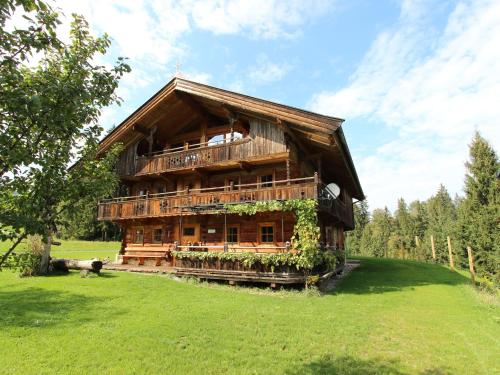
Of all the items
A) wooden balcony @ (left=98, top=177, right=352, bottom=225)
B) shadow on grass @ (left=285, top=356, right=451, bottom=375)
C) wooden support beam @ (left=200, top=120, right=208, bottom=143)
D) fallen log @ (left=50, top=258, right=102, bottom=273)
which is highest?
wooden support beam @ (left=200, top=120, right=208, bottom=143)

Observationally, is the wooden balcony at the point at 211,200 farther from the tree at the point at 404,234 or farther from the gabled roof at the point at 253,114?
the tree at the point at 404,234

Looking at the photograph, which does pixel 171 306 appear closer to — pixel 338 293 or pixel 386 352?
pixel 386 352

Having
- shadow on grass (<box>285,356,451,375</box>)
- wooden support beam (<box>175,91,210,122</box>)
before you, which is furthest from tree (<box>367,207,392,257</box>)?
shadow on grass (<box>285,356,451,375</box>)

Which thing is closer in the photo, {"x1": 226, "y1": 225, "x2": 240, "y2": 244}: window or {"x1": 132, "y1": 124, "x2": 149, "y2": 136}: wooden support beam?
{"x1": 226, "y1": 225, "x2": 240, "y2": 244}: window

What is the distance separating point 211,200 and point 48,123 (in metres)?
14.8

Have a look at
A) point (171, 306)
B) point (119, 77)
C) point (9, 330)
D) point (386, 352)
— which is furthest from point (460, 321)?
point (9, 330)

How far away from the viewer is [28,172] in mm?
3426

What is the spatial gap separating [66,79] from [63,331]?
6.48 meters

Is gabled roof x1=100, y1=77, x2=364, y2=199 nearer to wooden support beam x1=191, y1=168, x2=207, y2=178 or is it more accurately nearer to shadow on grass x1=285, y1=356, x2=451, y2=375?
wooden support beam x1=191, y1=168, x2=207, y2=178

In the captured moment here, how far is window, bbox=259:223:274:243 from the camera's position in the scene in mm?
18031

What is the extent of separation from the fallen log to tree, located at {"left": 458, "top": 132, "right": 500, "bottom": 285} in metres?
29.7

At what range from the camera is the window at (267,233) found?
1803cm

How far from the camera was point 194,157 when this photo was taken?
19.8 metres

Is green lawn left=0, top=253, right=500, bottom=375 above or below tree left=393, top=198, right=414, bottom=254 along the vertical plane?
below
